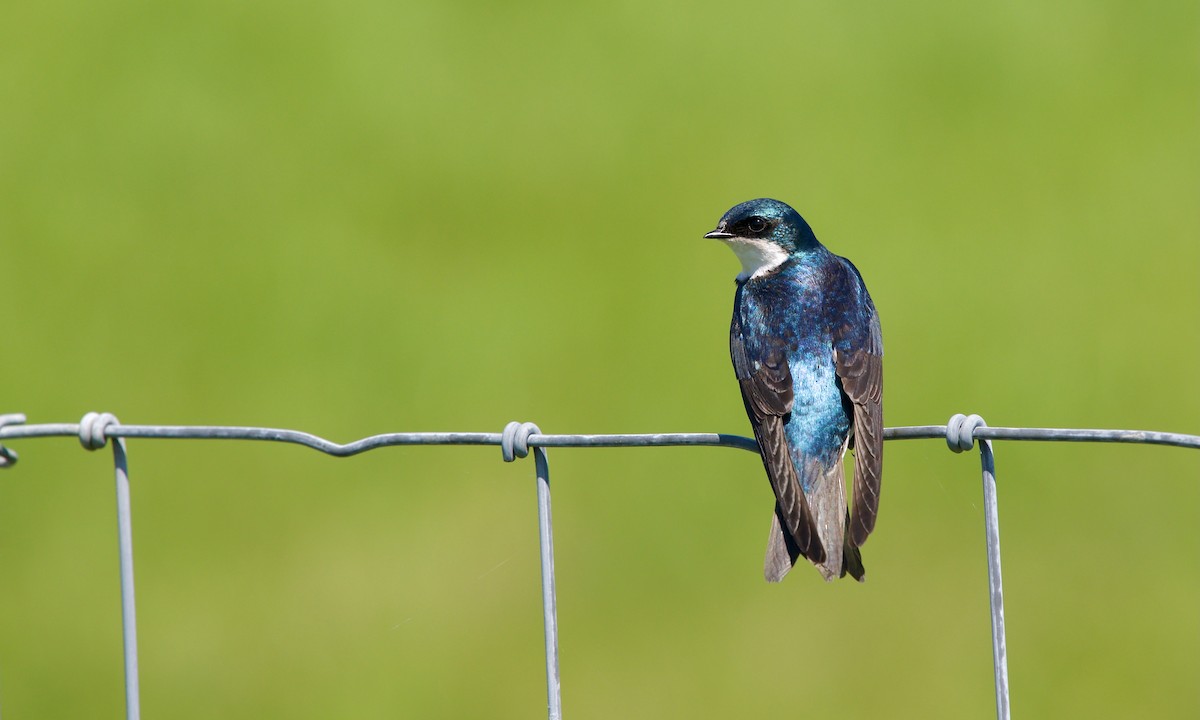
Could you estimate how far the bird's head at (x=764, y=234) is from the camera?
344cm

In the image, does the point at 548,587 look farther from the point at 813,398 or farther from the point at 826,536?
the point at 813,398

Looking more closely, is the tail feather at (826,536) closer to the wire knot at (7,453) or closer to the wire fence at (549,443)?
the wire fence at (549,443)

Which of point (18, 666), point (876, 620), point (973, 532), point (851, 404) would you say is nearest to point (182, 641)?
point (18, 666)

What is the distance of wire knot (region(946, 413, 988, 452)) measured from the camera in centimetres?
205

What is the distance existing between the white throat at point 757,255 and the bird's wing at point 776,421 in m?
0.28

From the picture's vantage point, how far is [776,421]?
282 centimetres

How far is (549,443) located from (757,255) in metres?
1.43

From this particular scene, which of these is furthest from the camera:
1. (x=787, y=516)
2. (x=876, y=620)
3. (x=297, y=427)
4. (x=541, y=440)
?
(x=297, y=427)

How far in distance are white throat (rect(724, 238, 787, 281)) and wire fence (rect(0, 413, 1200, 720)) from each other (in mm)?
946

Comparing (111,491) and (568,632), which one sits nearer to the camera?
(568,632)

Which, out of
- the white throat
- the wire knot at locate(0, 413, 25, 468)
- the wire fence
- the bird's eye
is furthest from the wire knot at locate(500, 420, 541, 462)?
the bird's eye

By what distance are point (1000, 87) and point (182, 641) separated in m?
4.77

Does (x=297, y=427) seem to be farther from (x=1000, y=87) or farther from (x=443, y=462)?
(x=1000, y=87)

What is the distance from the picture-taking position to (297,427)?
6.79m
